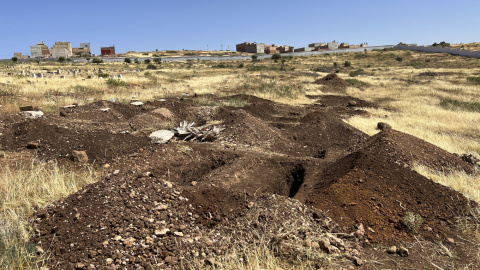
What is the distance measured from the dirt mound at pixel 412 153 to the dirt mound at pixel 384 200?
4.28 feet

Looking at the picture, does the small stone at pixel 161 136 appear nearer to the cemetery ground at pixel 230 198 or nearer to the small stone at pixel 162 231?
the cemetery ground at pixel 230 198

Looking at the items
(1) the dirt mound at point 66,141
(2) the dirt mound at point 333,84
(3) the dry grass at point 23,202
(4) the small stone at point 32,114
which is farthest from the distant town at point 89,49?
(3) the dry grass at point 23,202

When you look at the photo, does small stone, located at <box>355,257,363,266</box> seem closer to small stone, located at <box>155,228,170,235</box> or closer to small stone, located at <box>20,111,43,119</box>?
small stone, located at <box>155,228,170,235</box>

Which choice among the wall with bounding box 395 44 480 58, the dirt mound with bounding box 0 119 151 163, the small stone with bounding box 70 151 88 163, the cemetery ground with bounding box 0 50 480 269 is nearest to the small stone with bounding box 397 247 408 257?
the cemetery ground with bounding box 0 50 480 269

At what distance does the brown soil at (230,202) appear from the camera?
3035mm

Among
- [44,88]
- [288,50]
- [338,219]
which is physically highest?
[288,50]

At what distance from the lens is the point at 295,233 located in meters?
3.27

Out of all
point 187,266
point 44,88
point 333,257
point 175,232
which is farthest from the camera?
point 44,88

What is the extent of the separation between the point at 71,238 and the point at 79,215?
1.07ft

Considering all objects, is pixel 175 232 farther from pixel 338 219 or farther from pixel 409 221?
pixel 409 221

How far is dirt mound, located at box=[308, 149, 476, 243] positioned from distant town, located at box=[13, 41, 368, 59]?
76.1 meters

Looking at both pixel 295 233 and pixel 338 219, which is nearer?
pixel 295 233

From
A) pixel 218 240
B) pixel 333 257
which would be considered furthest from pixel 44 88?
pixel 333 257

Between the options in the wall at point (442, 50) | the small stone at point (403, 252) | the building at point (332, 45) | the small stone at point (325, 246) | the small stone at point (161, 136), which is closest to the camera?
the small stone at point (325, 246)
